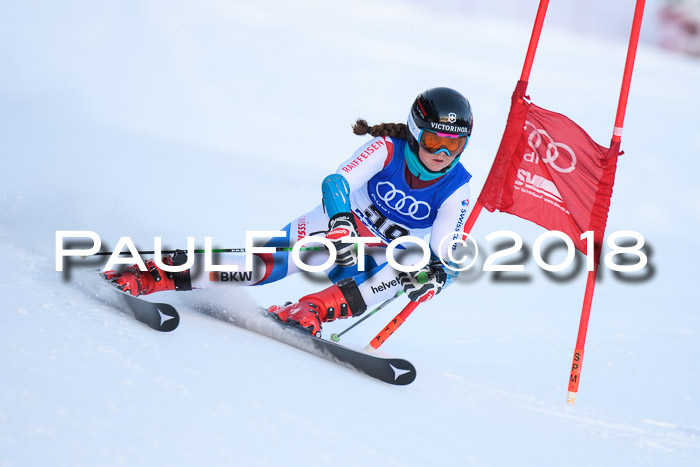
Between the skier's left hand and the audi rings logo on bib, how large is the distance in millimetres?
283

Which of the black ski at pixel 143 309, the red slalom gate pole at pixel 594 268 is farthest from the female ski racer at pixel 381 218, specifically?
the red slalom gate pole at pixel 594 268

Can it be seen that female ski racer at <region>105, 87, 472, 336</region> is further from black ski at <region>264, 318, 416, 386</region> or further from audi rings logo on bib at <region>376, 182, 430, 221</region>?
black ski at <region>264, 318, 416, 386</region>

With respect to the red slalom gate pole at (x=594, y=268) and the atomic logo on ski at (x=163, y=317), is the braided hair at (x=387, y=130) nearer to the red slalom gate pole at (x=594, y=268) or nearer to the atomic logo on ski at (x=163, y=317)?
the red slalom gate pole at (x=594, y=268)

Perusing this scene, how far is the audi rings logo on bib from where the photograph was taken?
3881 mm

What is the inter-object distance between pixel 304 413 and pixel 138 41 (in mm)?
11144

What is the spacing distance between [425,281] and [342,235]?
0.58 meters

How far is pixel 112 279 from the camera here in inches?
131

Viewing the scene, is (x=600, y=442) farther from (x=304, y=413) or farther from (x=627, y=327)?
(x=627, y=327)

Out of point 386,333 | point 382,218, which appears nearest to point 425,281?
point 386,333

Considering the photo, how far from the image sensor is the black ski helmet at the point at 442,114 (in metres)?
3.52

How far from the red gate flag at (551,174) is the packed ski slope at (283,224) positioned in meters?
0.98

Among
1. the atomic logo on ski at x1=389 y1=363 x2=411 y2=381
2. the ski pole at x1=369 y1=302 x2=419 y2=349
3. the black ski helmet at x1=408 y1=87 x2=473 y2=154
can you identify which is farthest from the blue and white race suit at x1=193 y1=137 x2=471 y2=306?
the atomic logo on ski at x1=389 y1=363 x2=411 y2=381

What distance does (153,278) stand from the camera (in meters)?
3.50

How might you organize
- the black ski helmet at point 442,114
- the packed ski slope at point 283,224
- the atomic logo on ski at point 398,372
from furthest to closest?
the black ski helmet at point 442,114 < the atomic logo on ski at point 398,372 < the packed ski slope at point 283,224
